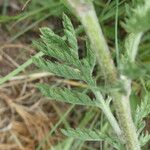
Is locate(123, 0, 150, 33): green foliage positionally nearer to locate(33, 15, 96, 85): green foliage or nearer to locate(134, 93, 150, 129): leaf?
locate(33, 15, 96, 85): green foliage

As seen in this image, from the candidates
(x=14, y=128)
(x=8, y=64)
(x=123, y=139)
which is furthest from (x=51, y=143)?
(x=123, y=139)

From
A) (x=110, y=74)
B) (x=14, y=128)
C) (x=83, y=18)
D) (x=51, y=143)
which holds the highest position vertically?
(x=83, y=18)

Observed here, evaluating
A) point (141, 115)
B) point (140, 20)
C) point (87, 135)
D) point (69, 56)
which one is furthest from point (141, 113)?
point (140, 20)

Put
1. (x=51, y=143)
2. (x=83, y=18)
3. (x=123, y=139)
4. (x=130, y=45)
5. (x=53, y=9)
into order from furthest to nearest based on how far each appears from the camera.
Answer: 1. (x=51, y=143)
2. (x=53, y=9)
3. (x=123, y=139)
4. (x=130, y=45)
5. (x=83, y=18)

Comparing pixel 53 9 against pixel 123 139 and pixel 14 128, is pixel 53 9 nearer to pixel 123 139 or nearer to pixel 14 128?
pixel 14 128


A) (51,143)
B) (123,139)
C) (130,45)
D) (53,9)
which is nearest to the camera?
(130,45)

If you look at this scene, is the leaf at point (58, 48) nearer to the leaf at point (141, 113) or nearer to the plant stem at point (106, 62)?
the plant stem at point (106, 62)

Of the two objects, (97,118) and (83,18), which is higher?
(83,18)

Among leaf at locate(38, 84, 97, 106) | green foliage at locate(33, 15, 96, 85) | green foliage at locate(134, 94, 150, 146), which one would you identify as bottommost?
green foliage at locate(134, 94, 150, 146)

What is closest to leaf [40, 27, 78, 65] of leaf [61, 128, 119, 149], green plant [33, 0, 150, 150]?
green plant [33, 0, 150, 150]
